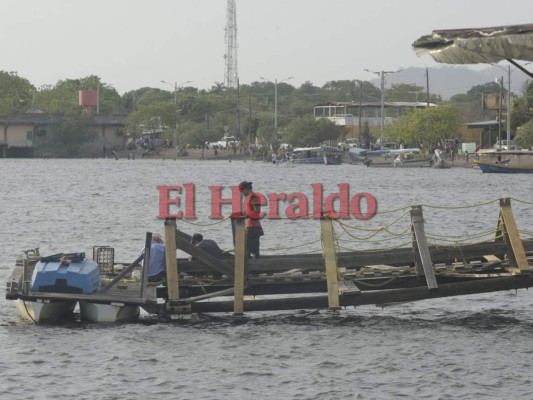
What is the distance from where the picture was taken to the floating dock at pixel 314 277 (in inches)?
910

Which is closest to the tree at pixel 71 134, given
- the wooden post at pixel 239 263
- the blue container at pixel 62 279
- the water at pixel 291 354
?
the water at pixel 291 354

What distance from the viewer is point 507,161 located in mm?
103250

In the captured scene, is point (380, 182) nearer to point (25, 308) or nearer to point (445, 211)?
point (445, 211)

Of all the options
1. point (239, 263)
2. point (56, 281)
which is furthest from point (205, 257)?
point (56, 281)

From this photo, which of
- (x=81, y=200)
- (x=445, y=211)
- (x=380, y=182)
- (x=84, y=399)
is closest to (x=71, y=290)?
(x=84, y=399)

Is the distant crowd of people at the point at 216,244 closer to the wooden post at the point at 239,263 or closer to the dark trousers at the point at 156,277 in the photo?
the dark trousers at the point at 156,277

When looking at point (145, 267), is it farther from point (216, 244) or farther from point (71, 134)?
point (71, 134)

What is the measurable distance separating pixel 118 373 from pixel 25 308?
14.4 ft

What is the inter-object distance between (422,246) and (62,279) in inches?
281

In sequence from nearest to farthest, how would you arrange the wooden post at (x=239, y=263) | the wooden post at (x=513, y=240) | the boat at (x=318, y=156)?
the wooden post at (x=239, y=263) → the wooden post at (x=513, y=240) → the boat at (x=318, y=156)

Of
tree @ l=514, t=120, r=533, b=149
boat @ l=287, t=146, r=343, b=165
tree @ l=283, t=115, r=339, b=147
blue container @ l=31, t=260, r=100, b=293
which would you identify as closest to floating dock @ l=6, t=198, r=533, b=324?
blue container @ l=31, t=260, r=100, b=293

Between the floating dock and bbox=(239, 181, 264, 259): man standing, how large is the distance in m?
0.46

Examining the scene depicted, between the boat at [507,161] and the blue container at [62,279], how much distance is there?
80221 millimetres

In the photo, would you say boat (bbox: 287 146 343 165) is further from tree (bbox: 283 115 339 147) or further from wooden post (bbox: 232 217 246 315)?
wooden post (bbox: 232 217 246 315)
